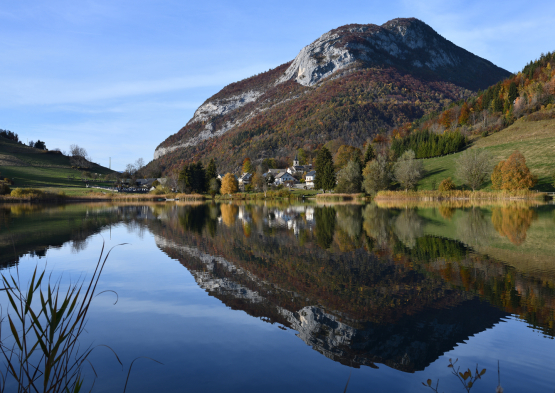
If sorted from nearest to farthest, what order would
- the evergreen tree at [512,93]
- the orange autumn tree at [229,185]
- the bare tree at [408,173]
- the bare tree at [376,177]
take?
the bare tree at [408,173] < the bare tree at [376,177] < the orange autumn tree at [229,185] < the evergreen tree at [512,93]

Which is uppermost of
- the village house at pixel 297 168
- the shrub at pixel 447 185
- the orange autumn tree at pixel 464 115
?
the orange autumn tree at pixel 464 115

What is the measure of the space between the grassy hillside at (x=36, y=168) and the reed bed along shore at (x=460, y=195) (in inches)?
3262

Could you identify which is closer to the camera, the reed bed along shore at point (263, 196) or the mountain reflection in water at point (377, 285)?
the mountain reflection in water at point (377, 285)

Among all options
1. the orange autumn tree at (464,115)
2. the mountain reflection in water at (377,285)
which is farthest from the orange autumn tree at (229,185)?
the orange autumn tree at (464,115)

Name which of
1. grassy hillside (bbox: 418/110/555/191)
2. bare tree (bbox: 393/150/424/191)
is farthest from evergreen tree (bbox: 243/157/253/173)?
bare tree (bbox: 393/150/424/191)

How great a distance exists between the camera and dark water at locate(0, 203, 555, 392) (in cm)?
544

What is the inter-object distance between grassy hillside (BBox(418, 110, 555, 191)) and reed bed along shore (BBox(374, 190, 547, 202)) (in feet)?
16.7

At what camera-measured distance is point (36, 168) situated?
4220 inches

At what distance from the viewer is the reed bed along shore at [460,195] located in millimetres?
52688

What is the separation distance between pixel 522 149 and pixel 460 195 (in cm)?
2073

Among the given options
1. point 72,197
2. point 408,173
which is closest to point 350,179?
point 408,173

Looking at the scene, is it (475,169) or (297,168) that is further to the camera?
(297,168)

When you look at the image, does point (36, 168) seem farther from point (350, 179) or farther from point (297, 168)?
point (350, 179)

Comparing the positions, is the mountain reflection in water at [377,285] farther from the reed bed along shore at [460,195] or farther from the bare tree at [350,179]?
the bare tree at [350,179]
